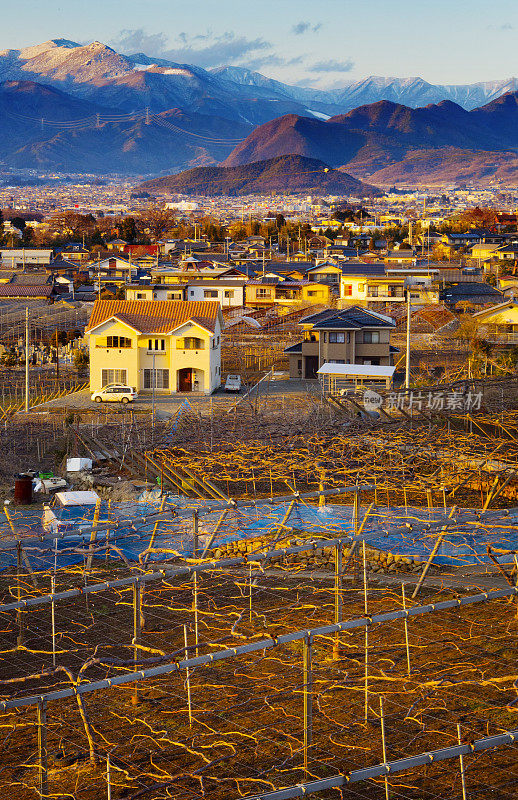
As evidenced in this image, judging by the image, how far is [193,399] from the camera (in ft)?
50.9

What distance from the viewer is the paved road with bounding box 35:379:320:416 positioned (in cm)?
1441

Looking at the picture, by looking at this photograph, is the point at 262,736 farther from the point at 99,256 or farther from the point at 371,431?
the point at 99,256

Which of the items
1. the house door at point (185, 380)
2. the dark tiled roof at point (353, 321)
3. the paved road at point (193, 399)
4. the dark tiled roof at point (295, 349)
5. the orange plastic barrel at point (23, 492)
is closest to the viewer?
the orange plastic barrel at point (23, 492)

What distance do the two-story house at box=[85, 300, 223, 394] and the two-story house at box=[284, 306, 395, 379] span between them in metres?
2.14

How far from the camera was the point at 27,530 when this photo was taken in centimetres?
673

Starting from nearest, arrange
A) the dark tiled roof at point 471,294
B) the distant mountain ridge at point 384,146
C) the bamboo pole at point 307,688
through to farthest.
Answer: the bamboo pole at point 307,688, the dark tiled roof at point 471,294, the distant mountain ridge at point 384,146

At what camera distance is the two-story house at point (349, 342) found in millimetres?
17359

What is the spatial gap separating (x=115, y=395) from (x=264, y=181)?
129949 mm

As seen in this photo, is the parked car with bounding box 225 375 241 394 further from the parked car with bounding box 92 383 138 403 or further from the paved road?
the parked car with bounding box 92 383 138 403

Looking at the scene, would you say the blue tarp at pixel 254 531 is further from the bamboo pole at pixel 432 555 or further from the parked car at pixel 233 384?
the parked car at pixel 233 384

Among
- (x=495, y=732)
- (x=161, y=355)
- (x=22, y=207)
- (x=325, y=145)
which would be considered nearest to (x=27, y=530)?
(x=495, y=732)

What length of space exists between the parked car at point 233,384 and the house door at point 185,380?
0.68 meters

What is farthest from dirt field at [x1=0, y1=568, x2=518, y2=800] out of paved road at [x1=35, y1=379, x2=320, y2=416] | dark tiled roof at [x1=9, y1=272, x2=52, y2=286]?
dark tiled roof at [x1=9, y1=272, x2=52, y2=286]

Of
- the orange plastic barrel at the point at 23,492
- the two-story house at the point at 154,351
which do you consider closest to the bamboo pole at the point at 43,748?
the orange plastic barrel at the point at 23,492
